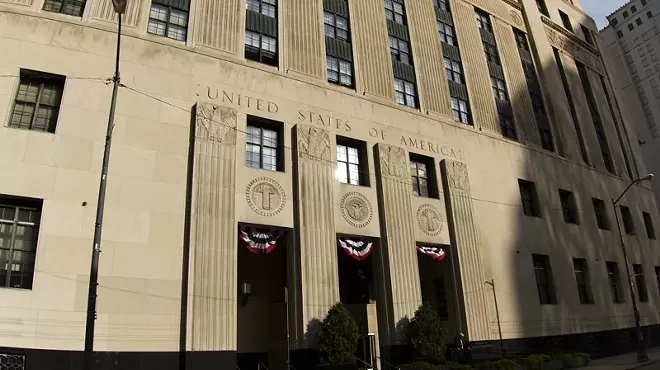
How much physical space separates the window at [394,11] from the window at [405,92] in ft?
15.4

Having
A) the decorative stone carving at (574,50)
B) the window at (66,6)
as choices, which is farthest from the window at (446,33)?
the window at (66,6)

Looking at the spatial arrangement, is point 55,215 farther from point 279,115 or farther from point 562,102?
point 562,102

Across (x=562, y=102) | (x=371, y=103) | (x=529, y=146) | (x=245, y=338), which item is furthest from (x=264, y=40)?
(x=562, y=102)

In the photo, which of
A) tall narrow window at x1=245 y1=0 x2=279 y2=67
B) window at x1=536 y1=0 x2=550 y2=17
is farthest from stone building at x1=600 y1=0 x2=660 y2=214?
tall narrow window at x1=245 y1=0 x2=279 y2=67

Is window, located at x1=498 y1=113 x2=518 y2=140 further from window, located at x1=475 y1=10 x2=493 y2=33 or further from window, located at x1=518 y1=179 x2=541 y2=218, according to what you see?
window, located at x1=475 y1=10 x2=493 y2=33

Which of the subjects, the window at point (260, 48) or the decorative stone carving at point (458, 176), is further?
the decorative stone carving at point (458, 176)

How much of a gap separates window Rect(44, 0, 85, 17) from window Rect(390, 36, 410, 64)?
16.7m

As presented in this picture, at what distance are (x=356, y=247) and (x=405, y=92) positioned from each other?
10.7 meters

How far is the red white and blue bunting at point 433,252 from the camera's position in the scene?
24984 mm

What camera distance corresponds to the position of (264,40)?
79.4ft

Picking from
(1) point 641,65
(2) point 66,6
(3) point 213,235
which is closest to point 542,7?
(3) point 213,235

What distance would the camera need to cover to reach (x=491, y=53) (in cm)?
3631

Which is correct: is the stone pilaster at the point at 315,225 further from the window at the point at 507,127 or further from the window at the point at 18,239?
the window at the point at 507,127

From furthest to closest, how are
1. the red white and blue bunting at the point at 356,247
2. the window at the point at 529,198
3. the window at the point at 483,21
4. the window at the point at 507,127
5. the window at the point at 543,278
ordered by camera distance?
the window at the point at 483,21 → the window at the point at 507,127 → the window at the point at 529,198 → the window at the point at 543,278 → the red white and blue bunting at the point at 356,247
